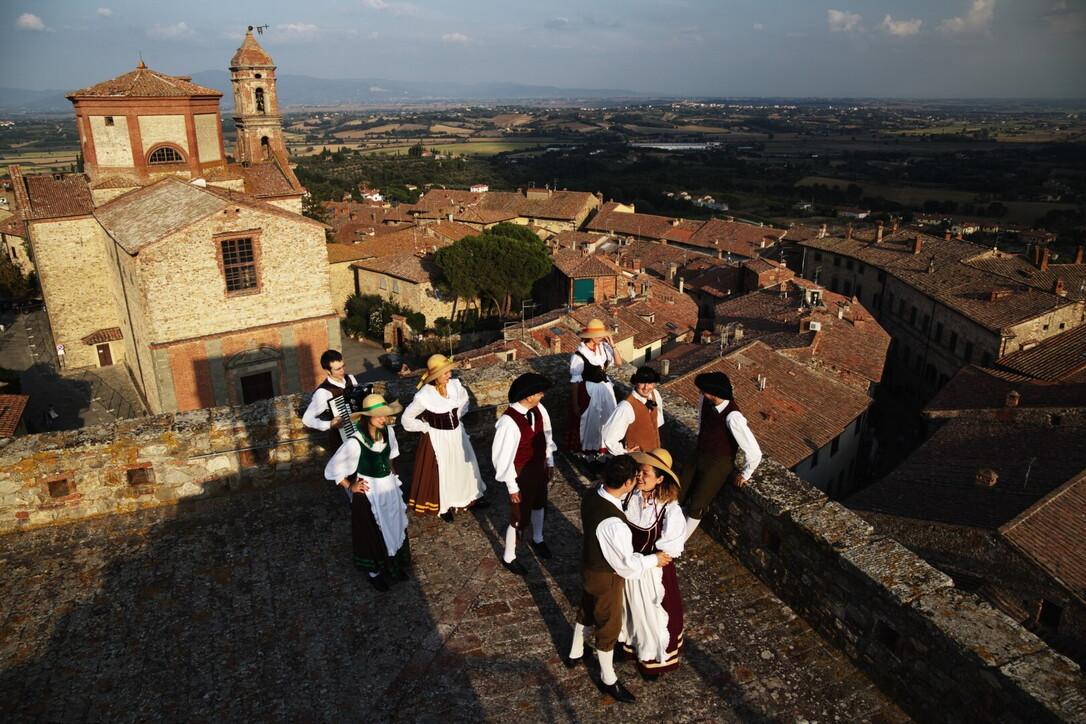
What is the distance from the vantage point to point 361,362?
39.2 meters

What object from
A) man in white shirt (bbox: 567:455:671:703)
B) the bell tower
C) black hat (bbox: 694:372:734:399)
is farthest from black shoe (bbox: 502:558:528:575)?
the bell tower

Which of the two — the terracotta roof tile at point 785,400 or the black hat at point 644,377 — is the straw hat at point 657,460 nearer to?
the black hat at point 644,377

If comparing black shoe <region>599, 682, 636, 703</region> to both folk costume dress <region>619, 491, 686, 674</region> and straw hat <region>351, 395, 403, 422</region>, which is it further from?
straw hat <region>351, 395, 403, 422</region>

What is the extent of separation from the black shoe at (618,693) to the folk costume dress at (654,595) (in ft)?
0.66

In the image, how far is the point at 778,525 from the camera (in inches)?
227

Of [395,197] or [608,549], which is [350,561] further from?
[395,197]

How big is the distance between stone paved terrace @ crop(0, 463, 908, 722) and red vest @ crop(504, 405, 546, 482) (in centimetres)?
87

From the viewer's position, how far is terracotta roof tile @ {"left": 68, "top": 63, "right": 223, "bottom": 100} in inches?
1076

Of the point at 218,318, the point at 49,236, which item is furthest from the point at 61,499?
the point at 49,236

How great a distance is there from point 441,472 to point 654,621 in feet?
8.42

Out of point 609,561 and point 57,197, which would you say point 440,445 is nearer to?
point 609,561

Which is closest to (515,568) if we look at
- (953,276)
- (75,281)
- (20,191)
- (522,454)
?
(522,454)

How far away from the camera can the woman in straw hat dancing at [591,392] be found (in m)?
7.76

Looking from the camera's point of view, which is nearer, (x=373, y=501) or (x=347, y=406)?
(x=373, y=501)
